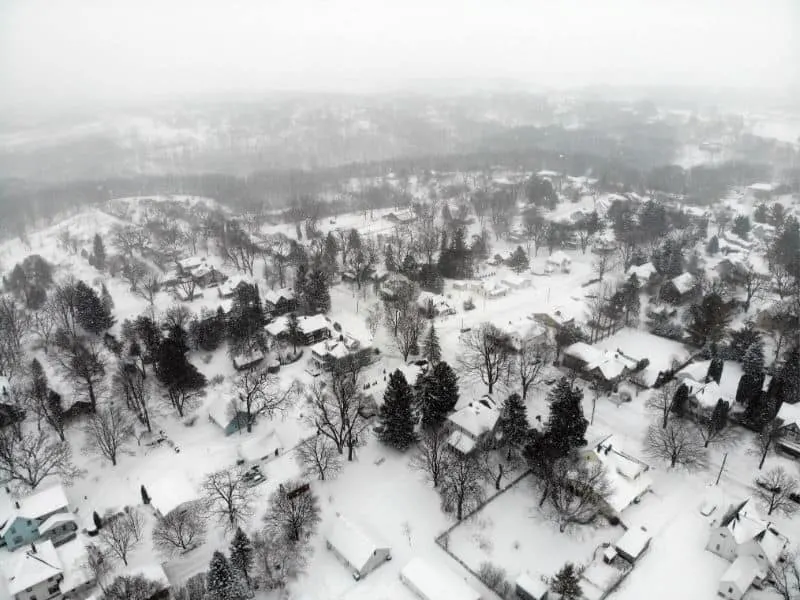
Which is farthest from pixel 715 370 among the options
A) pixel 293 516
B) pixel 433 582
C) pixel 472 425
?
pixel 293 516

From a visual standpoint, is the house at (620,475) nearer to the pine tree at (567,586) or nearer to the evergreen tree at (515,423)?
the evergreen tree at (515,423)

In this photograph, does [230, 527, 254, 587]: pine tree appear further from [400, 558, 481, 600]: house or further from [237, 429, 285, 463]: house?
[237, 429, 285, 463]: house

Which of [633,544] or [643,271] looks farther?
[643,271]

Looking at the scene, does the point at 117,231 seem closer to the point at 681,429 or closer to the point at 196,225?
the point at 196,225

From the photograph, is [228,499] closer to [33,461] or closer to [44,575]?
[44,575]

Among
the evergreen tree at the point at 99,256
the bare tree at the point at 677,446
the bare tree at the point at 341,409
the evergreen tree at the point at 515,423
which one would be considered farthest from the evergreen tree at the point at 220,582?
the evergreen tree at the point at 99,256

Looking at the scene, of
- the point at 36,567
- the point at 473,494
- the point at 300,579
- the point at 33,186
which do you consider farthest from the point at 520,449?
the point at 33,186
